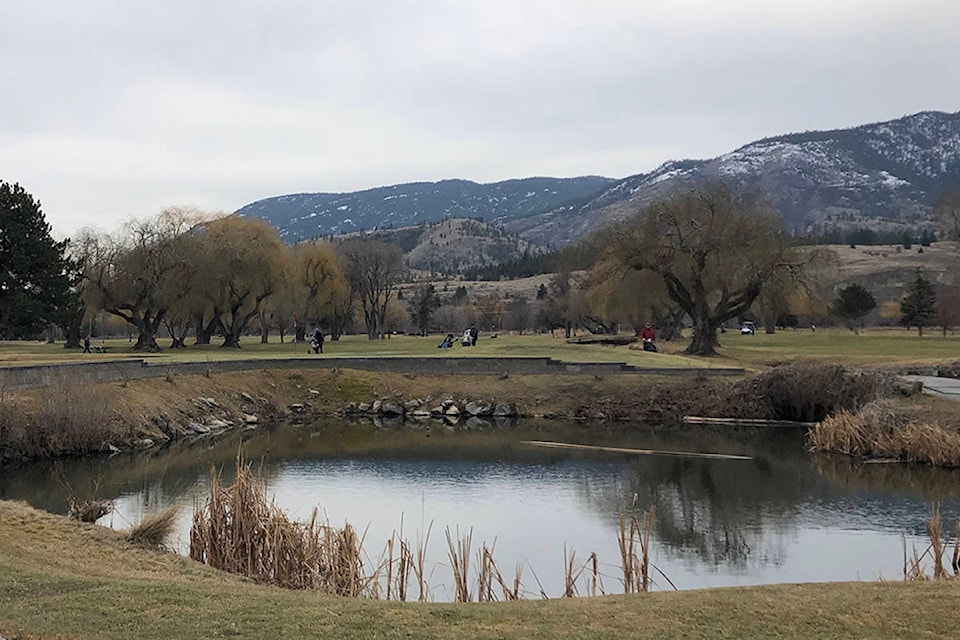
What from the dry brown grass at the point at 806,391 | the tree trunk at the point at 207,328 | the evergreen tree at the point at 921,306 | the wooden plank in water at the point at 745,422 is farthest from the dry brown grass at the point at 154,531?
the evergreen tree at the point at 921,306

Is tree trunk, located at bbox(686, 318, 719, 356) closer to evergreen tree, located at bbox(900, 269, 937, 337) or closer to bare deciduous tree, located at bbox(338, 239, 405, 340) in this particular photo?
evergreen tree, located at bbox(900, 269, 937, 337)

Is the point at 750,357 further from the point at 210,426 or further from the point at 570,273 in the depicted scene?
the point at 570,273

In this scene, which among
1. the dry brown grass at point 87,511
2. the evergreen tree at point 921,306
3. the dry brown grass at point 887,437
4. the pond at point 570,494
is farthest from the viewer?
the evergreen tree at point 921,306

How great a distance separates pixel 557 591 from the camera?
15438 millimetres

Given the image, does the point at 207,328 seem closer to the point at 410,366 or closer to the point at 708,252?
the point at 410,366

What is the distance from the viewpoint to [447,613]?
10094mm

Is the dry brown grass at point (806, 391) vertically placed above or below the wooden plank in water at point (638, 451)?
above

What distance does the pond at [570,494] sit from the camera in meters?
18.0

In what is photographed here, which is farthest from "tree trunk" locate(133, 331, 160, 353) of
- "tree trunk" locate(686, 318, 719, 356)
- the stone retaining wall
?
"tree trunk" locate(686, 318, 719, 356)

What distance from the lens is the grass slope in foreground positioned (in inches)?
364

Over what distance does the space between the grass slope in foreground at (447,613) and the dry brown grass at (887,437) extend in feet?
60.5

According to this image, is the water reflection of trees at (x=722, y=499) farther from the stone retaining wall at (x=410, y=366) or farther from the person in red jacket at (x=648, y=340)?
the person in red jacket at (x=648, y=340)

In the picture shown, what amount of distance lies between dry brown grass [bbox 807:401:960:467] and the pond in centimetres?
91

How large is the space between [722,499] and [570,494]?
164 inches
